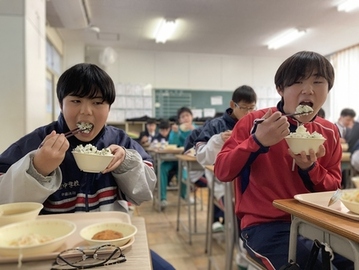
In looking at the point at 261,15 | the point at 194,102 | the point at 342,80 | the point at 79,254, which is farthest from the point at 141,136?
the point at 79,254

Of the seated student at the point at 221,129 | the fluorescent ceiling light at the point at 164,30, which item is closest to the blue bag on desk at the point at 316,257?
the seated student at the point at 221,129

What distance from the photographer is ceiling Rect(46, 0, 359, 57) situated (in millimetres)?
3908

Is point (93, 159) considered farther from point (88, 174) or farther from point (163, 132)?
point (163, 132)

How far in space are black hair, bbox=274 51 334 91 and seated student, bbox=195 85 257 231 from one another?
904 millimetres

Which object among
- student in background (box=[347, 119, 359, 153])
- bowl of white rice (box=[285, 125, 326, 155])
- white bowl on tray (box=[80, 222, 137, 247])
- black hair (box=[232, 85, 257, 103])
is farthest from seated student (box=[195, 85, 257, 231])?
student in background (box=[347, 119, 359, 153])

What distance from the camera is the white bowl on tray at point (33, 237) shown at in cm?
64

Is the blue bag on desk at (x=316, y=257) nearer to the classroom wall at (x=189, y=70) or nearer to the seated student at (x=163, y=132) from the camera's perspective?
the seated student at (x=163, y=132)

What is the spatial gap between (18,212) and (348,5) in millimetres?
4655

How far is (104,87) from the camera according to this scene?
1.13 metres

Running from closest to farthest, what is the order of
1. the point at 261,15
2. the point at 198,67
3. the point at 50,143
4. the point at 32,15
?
the point at 50,143, the point at 32,15, the point at 261,15, the point at 198,67

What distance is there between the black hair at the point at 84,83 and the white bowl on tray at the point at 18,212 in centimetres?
45

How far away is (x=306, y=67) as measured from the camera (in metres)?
1.22

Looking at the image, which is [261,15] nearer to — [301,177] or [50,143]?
[301,177]

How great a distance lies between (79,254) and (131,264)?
4.9 inches
